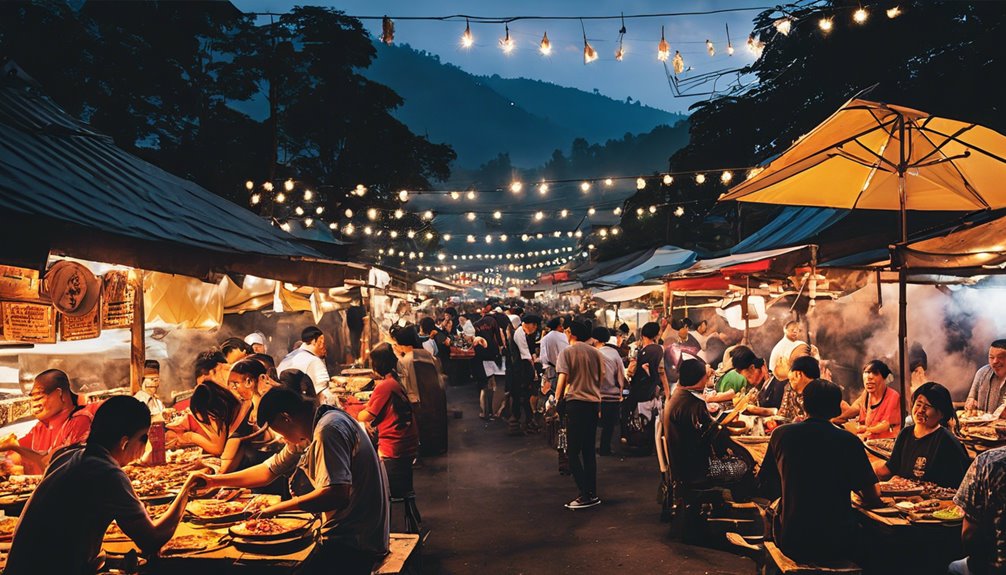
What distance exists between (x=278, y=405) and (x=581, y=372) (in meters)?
5.25

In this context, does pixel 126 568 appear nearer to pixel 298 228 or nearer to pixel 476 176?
pixel 298 228

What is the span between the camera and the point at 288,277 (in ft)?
24.0

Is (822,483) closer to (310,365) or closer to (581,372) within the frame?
(581,372)

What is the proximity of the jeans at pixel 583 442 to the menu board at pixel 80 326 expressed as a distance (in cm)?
541

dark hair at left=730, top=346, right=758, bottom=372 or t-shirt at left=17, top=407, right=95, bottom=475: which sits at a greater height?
dark hair at left=730, top=346, right=758, bottom=372

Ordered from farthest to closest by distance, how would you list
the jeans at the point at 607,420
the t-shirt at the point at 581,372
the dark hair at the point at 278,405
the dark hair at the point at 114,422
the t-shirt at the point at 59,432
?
the jeans at the point at 607,420, the t-shirt at the point at 581,372, the t-shirt at the point at 59,432, the dark hair at the point at 278,405, the dark hair at the point at 114,422

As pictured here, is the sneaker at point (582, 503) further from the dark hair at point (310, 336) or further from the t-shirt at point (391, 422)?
the dark hair at point (310, 336)

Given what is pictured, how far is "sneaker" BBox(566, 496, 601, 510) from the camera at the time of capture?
326 inches

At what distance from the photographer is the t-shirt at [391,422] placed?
6.76m

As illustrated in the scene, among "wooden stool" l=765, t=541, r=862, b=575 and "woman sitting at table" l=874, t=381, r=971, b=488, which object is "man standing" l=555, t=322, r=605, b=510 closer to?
"wooden stool" l=765, t=541, r=862, b=575

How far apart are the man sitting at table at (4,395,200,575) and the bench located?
1437 millimetres

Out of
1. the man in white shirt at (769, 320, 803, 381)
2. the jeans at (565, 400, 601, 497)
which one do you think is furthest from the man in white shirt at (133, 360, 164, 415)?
the man in white shirt at (769, 320, 803, 381)

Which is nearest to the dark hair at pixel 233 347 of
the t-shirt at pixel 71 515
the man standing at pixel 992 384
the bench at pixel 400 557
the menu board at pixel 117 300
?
the menu board at pixel 117 300

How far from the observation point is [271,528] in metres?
4.33
